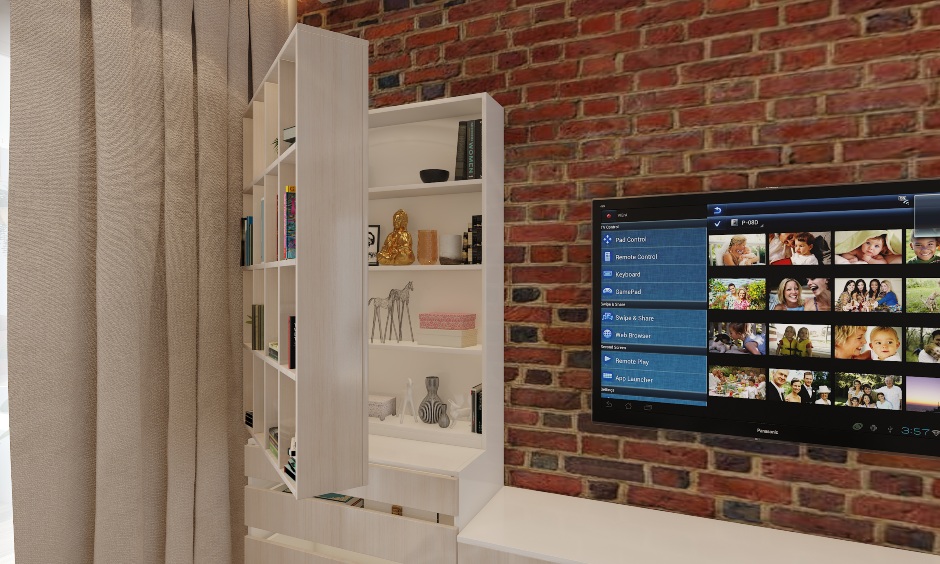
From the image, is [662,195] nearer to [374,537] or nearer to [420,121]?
[420,121]

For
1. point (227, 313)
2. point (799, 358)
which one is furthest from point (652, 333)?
point (227, 313)

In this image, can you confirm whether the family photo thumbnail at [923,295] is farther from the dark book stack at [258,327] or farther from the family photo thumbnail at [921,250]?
the dark book stack at [258,327]

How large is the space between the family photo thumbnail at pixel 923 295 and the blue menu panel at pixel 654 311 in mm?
549

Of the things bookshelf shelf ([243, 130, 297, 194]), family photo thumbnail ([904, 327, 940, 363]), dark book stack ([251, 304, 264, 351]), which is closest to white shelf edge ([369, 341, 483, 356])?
dark book stack ([251, 304, 264, 351])

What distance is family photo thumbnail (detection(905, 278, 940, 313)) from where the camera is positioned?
5.04 ft

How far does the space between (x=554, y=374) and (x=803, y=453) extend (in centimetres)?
84

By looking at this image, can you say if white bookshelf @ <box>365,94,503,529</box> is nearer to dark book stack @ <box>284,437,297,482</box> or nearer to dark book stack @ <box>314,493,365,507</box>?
dark book stack @ <box>314,493,365,507</box>

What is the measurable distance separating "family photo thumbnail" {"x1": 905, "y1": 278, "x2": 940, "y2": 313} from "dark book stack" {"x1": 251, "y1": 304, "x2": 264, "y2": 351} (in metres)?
2.07

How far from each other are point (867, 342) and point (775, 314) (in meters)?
0.25

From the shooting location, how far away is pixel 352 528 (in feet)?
6.08

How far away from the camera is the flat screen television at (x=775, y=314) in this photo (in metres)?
1.56

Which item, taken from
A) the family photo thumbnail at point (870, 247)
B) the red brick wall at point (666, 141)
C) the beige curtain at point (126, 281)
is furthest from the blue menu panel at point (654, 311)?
the beige curtain at point (126, 281)

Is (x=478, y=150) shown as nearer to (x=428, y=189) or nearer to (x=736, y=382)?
(x=428, y=189)

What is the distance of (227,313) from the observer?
2033 mm
